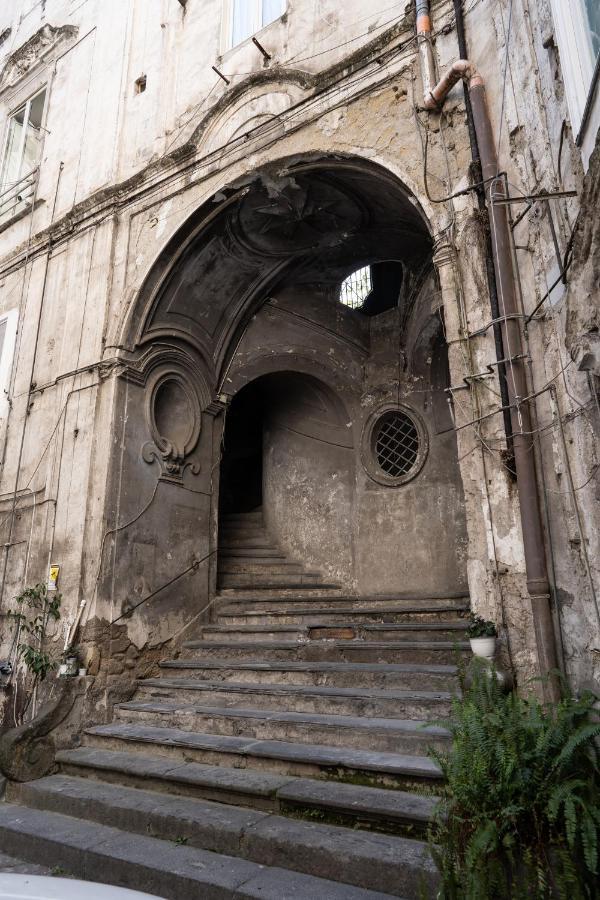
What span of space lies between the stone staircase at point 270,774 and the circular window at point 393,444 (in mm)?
3465

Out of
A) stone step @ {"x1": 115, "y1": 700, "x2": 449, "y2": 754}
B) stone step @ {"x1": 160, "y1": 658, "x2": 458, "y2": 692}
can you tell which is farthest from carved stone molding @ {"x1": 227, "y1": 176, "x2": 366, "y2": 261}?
stone step @ {"x1": 115, "y1": 700, "x2": 449, "y2": 754}

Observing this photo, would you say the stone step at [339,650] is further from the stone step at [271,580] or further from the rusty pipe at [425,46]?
the rusty pipe at [425,46]

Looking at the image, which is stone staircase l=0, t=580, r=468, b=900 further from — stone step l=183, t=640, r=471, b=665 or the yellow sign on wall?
the yellow sign on wall

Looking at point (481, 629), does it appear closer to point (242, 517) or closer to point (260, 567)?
point (260, 567)

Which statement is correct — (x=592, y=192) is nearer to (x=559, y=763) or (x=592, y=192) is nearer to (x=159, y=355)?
(x=559, y=763)

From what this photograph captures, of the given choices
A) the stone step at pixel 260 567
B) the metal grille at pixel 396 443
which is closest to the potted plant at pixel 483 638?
the stone step at pixel 260 567

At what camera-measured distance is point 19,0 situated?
11.8 metres

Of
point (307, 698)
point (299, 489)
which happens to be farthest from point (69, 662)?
point (299, 489)

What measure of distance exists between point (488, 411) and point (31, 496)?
5441 mm

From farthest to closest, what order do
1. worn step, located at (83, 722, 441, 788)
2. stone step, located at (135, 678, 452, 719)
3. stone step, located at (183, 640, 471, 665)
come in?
stone step, located at (183, 640, 471, 665) → stone step, located at (135, 678, 452, 719) → worn step, located at (83, 722, 441, 788)

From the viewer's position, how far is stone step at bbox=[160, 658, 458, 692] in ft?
15.3

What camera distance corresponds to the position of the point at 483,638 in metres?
4.00

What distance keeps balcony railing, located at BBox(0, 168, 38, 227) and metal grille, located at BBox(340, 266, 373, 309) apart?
17.4ft

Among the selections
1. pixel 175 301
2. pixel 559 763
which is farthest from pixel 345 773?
pixel 175 301
